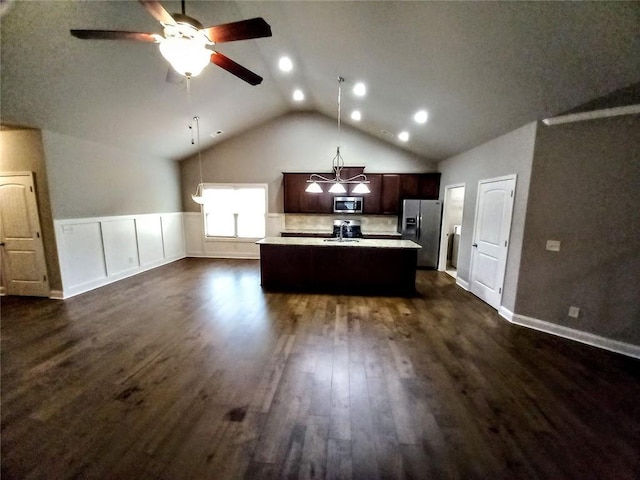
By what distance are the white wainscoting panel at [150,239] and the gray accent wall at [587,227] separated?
23.1ft

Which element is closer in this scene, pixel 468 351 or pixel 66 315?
pixel 468 351

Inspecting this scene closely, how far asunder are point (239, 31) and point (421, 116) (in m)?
3.38

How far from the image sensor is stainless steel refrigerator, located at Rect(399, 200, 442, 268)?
6043mm

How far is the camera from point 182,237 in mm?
7195

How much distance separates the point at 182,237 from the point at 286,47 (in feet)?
18.3

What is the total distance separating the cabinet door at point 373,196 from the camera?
635 cm

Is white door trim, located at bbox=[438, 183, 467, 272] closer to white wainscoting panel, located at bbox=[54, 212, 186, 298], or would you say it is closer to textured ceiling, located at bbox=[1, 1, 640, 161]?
textured ceiling, located at bbox=[1, 1, 640, 161]

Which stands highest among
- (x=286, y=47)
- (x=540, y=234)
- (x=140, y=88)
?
(x=286, y=47)

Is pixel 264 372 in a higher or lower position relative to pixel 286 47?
lower

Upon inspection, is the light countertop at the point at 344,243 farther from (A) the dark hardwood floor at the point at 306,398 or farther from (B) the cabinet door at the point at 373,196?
(B) the cabinet door at the point at 373,196

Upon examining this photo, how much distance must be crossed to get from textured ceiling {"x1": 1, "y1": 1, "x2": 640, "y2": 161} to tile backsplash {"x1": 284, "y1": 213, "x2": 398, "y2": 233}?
2.41 meters

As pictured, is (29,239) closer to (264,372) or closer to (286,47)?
(264,372)

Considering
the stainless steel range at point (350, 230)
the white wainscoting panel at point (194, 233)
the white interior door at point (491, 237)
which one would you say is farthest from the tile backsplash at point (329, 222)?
the white wainscoting panel at point (194, 233)

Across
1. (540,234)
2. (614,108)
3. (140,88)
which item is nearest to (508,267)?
(540,234)
